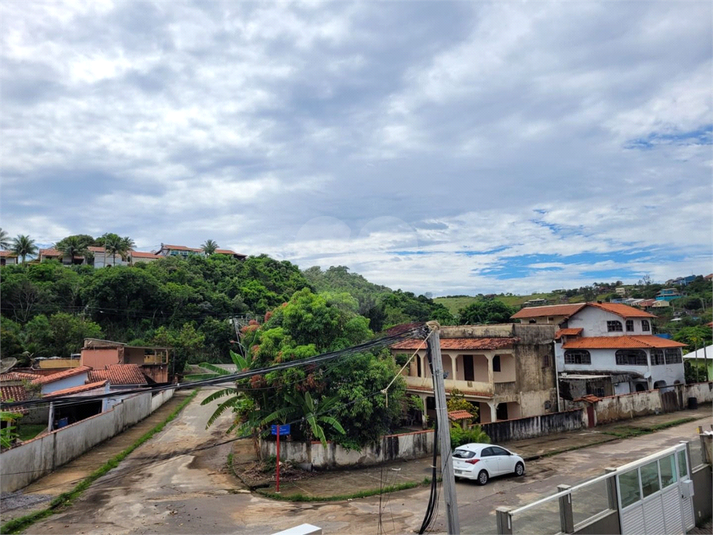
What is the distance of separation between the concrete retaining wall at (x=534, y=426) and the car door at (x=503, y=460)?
455 cm

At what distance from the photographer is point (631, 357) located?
3478 cm

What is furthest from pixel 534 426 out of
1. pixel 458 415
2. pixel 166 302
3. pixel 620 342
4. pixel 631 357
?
pixel 166 302

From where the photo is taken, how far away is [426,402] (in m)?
29.4

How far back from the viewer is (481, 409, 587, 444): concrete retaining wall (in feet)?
71.7

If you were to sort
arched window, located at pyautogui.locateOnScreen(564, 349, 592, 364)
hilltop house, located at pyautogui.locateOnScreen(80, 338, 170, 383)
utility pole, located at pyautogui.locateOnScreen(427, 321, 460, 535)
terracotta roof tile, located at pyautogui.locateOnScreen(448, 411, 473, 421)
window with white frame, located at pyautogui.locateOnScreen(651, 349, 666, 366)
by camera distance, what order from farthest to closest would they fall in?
hilltop house, located at pyautogui.locateOnScreen(80, 338, 170, 383), arched window, located at pyautogui.locateOnScreen(564, 349, 592, 364), window with white frame, located at pyautogui.locateOnScreen(651, 349, 666, 366), terracotta roof tile, located at pyautogui.locateOnScreen(448, 411, 473, 421), utility pole, located at pyautogui.locateOnScreen(427, 321, 460, 535)

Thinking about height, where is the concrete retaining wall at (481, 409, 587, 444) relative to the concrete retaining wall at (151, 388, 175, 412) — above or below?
below

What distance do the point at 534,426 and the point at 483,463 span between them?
850cm

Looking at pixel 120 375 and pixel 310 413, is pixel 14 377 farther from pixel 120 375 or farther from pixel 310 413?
pixel 310 413

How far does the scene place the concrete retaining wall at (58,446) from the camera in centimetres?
1538

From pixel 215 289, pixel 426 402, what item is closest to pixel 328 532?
pixel 426 402

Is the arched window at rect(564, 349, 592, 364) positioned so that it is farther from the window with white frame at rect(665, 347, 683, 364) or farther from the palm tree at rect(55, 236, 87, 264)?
the palm tree at rect(55, 236, 87, 264)

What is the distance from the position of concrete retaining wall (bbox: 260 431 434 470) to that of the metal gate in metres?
9.92

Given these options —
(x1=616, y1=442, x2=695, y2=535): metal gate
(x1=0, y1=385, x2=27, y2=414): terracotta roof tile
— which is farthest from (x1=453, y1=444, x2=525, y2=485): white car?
(x1=0, y1=385, x2=27, y2=414): terracotta roof tile

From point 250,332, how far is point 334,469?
727cm
